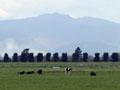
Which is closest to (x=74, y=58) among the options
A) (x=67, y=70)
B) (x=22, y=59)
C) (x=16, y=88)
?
(x=22, y=59)

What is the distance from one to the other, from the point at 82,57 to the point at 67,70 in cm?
10336

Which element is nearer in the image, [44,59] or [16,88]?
[16,88]

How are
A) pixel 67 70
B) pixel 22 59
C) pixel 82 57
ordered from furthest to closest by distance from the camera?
pixel 82 57 → pixel 22 59 → pixel 67 70

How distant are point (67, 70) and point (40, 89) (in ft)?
107

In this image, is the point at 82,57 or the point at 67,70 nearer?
the point at 67,70

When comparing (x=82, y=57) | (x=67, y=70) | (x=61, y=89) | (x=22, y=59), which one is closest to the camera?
(x=61, y=89)

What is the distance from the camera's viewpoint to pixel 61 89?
38750mm

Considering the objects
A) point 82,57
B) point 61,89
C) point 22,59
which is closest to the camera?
point 61,89

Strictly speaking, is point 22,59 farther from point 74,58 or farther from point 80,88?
point 80,88

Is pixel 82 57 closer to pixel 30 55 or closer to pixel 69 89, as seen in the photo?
pixel 30 55

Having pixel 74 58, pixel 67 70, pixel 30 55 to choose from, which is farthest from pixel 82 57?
pixel 67 70

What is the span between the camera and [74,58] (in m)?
170

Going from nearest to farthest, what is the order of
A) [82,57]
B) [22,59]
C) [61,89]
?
[61,89] → [22,59] → [82,57]

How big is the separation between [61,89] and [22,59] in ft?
411
